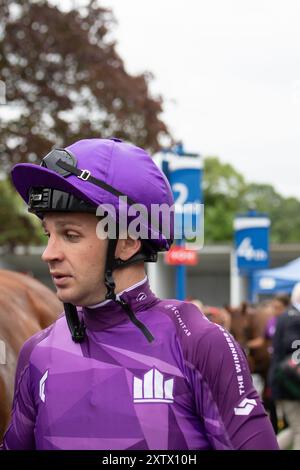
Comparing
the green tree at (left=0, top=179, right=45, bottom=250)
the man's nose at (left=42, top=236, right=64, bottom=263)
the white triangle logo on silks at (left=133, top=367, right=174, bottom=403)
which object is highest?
the man's nose at (left=42, top=236, right=64, bottom=263)

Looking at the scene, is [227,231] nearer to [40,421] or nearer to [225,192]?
[225,192]

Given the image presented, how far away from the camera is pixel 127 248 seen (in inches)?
83.4

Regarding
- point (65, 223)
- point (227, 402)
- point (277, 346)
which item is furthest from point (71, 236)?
point (277, 346)

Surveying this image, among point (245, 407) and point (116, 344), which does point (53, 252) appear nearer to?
point (116, 344)

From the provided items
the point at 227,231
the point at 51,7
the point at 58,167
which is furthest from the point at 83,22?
the point at 227,231

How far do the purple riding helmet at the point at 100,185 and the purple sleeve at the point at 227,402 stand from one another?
161mm

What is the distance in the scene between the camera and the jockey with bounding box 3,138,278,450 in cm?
189

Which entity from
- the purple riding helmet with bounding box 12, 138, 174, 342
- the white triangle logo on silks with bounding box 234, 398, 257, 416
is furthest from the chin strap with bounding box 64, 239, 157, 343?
the white triangle logo on silks with bounding box 234, 398, 257, 416

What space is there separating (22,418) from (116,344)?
328mm

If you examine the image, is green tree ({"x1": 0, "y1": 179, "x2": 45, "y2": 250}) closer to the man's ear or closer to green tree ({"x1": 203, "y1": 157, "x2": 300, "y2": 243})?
the man's ear

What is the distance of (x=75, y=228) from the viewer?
6.73 feet

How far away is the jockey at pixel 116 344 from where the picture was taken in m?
1.89

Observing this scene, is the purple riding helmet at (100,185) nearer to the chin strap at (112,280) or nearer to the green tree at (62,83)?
the chin strap at (112,280)

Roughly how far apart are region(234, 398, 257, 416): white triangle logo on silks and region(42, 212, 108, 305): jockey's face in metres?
0.44
